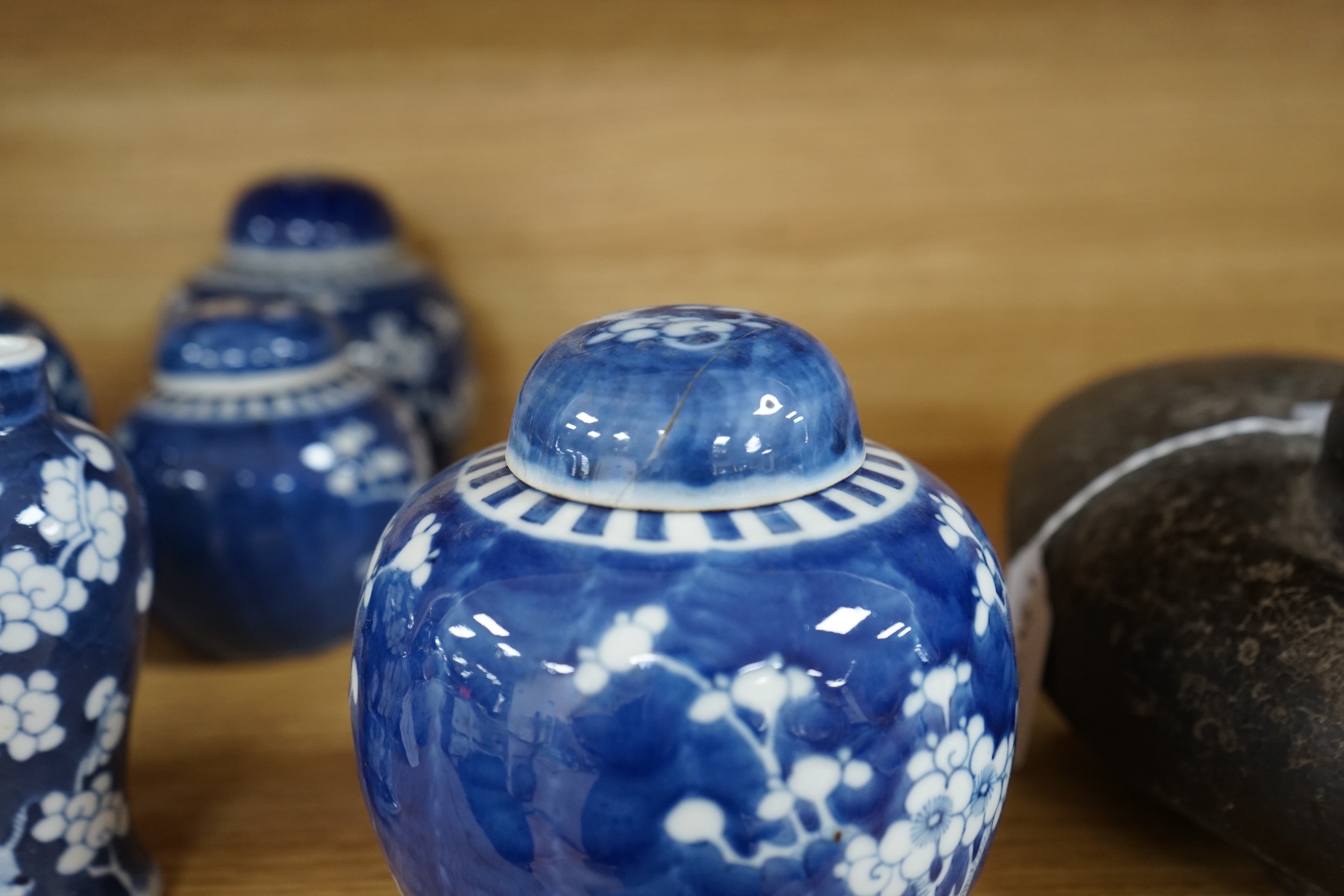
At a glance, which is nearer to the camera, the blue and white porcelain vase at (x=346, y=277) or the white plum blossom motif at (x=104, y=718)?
the white plum blossom motif at (x=104, y=718)

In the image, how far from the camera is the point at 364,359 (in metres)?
1.01

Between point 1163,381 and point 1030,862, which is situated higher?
point 1163,381

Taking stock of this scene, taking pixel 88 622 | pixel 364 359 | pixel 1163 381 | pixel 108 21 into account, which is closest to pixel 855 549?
pixel 88 622

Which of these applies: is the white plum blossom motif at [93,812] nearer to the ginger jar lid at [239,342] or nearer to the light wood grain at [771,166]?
the ginger jar lid at [239,342]

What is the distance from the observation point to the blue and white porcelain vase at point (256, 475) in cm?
81

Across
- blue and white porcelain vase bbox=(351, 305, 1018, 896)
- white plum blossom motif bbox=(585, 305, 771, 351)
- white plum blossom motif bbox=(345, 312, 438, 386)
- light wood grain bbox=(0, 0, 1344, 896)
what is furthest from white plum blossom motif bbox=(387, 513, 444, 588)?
light wood grain bbox=(0, 0, 1344, 896)

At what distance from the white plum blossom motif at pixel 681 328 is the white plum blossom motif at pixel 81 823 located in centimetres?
35

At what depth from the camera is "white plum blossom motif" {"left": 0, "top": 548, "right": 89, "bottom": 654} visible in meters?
0.53

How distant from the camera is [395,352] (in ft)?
3.34

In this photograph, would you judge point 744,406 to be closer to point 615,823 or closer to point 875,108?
point 615,823

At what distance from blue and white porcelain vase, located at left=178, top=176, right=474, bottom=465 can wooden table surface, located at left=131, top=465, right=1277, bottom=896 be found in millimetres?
290

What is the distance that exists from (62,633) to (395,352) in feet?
1.65

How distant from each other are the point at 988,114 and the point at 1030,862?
777mm

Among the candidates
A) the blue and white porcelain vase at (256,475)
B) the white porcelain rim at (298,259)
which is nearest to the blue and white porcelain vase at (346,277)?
the white porcelain rim at (298,259)
